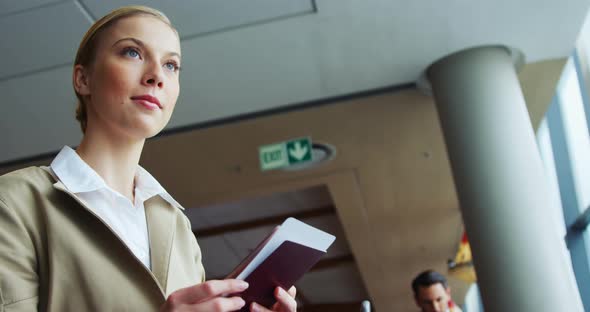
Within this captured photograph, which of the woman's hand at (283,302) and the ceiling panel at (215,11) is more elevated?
the ceiling panel at (215,11)

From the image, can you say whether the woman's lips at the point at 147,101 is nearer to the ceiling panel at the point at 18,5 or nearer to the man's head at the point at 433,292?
the ceiling panel at the point at 18,5

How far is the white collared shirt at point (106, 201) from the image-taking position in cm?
108

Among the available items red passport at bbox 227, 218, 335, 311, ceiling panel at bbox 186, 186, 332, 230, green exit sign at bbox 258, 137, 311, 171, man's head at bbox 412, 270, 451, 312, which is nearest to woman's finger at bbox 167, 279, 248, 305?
red passport at bbox 227, 218, 335, 311

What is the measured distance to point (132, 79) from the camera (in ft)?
3.83

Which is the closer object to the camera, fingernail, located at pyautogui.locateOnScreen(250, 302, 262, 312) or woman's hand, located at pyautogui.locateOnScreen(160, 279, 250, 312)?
woman's hand, located at pyautogui.locateOnScreen(160, 279, 250, 312)

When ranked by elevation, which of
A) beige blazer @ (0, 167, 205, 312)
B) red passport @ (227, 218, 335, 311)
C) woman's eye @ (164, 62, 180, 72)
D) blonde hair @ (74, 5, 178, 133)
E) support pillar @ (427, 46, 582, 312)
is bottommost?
support pillar @ (427, 46, 582, 312)

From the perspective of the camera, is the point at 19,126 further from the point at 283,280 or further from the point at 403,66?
the point at 283,280

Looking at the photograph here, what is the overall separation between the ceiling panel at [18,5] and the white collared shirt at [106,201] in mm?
2961

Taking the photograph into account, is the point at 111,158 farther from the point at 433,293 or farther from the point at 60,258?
the point at 433,293

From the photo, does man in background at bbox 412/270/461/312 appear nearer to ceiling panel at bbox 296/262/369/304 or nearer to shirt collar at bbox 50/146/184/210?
shirt collar at bbox 50/146/184/210

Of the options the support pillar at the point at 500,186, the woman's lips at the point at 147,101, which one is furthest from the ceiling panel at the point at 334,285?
the woman's lips at the point at 147,101

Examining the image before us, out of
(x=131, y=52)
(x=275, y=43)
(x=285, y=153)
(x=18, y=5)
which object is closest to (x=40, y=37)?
(x=18, y=5)

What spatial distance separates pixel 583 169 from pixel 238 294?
6.03m

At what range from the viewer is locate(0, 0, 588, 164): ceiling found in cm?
405
